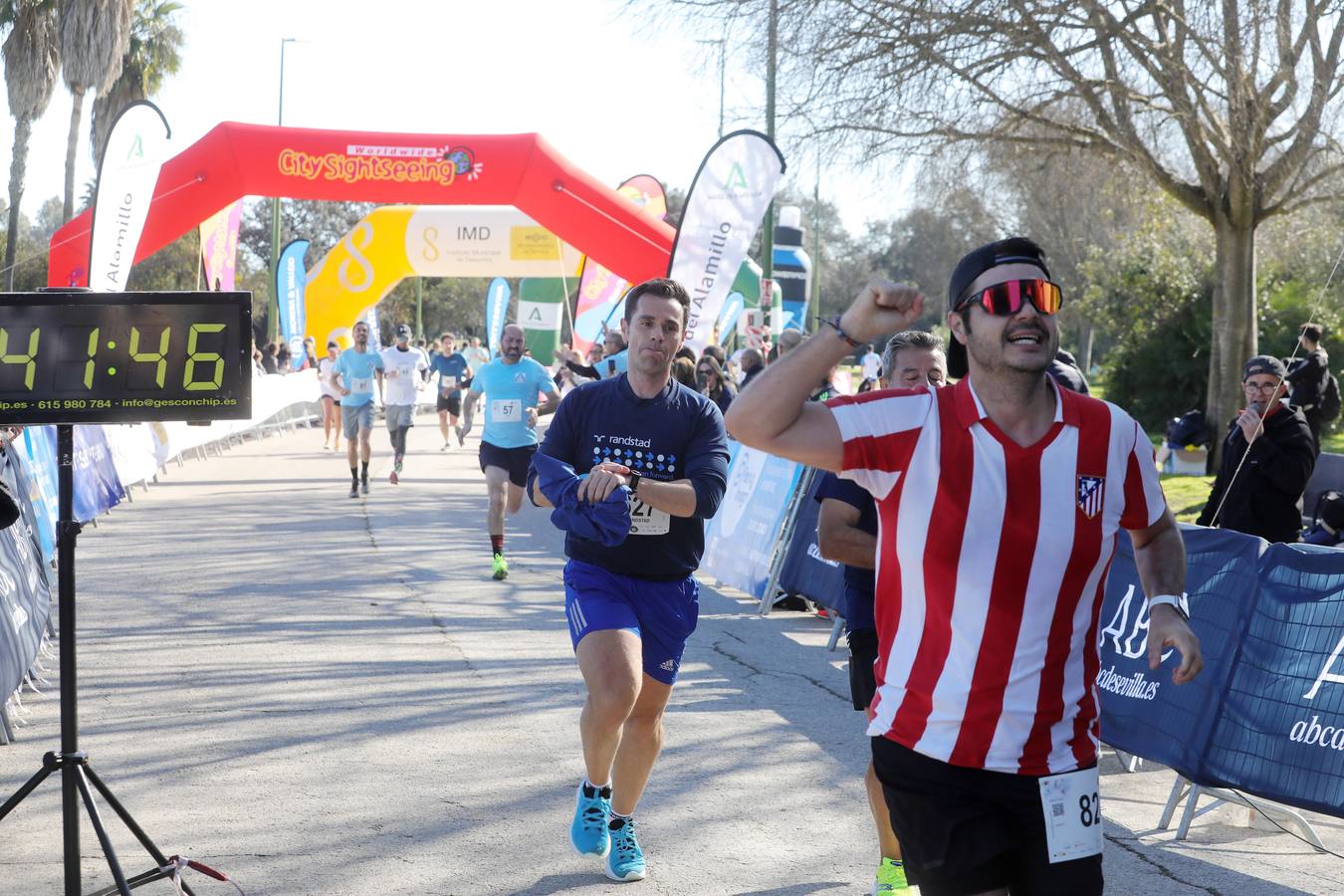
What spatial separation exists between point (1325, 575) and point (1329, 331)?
69.6 feet

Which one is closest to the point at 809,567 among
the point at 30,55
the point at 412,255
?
the point at 412,255

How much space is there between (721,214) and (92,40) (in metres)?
23.0

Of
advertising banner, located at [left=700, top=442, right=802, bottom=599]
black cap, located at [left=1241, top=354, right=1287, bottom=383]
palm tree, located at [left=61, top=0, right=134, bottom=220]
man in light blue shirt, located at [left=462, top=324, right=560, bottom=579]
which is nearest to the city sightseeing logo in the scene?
man in light blue shirt, located at [left=462, top=324, right=560, bottom=579]

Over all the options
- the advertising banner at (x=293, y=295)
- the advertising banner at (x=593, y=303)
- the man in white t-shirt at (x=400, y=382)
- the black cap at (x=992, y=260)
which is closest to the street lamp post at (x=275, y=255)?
the advertising banner at (x=293, y=295)

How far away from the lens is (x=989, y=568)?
9.82ft

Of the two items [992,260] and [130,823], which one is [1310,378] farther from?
[130,823]

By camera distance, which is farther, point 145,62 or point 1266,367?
point 145,62

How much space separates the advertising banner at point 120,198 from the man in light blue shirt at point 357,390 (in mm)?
2502

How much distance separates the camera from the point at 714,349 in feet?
54.9

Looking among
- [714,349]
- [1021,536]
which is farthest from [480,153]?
[1021,536]

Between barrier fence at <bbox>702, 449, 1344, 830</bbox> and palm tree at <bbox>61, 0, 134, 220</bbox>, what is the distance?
31.9 m

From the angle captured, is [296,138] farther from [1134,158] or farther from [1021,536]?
[1021,536]

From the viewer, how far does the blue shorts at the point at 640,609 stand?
16.5 feet

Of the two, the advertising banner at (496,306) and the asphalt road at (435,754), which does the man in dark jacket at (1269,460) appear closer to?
the asphalt road at (435,754)
